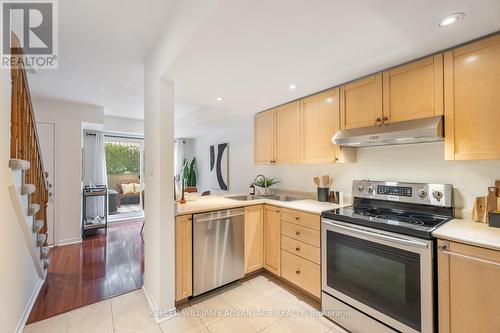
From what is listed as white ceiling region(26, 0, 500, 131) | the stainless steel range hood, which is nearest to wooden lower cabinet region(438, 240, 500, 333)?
the stainless steel range hood

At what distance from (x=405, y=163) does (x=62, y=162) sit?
5002 millimetres

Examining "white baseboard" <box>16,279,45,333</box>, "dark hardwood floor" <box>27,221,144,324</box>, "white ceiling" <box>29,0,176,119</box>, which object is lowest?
"dark hardwood floor" <box>27,221,144,324</box>

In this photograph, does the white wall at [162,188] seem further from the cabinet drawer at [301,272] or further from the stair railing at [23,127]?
the cabinet drawer at [301,272]

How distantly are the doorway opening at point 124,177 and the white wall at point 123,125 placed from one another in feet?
1.90

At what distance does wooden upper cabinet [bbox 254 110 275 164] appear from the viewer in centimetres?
315

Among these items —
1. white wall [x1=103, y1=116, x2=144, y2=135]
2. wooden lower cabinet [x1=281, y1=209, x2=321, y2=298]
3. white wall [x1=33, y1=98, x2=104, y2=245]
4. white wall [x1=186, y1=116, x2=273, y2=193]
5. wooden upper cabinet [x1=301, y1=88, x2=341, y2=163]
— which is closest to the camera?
wooden lower cabinet [x1=281, y1=209, x2=321, y2=298]

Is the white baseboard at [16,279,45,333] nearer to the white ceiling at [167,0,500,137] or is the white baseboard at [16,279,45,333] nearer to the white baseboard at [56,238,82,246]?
the white baseboard at [56,238,82,246]

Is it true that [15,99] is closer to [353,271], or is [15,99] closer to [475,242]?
[353,271]

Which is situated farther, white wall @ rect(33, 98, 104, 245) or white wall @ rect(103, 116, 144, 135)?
white wall @ rect(103, 116, 144, 135)

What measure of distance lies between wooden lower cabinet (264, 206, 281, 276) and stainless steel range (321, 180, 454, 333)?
0.62 metres

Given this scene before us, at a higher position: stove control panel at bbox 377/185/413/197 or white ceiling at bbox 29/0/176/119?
white ceiling at bbox 29/0/176/119

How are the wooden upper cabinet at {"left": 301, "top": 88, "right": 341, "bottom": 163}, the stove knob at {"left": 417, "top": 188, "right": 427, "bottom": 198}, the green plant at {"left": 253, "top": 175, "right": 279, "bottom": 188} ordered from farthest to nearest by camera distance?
the green plant at {"left": 253, "top": 175, "right": 279, "bottom": 188} → the wooden upper cabinet at {"left": 301, "top": 88, "right": 341, "bottom": 163} → the stove knob at {"left": 417, "top": 188, "right": 427, "bottom": 198}

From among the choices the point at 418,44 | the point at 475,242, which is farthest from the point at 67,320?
the point at 418,44

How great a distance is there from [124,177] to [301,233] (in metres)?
4.87
